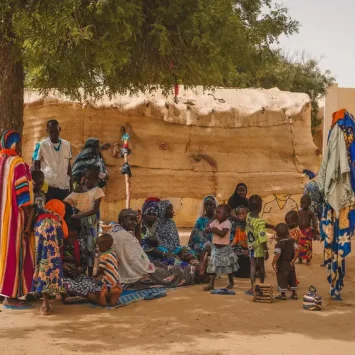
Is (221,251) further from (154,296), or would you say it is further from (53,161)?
(53,161)

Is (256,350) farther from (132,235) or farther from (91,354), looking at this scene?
(132,235)

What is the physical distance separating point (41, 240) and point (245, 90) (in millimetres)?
10902

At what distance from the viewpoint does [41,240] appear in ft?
21.2

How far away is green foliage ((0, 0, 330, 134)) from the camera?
21.7ft

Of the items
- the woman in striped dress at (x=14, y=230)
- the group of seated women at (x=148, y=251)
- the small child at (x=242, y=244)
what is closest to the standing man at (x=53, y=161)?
the group of seated women at (x=148, y=251)

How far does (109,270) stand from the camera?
6.84 meters

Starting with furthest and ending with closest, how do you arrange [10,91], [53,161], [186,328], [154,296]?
[53,161] < [10,91] < [154,296] < [186,328]

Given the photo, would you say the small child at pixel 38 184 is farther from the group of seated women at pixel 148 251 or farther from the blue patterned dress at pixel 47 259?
the group of seated women at pixel 148 251

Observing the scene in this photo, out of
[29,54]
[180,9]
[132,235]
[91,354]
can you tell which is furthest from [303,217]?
[91,354]

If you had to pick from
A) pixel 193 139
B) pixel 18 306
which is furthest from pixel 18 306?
pixel 193 139

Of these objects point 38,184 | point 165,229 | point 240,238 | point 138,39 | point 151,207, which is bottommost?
point 240,238

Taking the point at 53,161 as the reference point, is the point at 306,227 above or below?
below

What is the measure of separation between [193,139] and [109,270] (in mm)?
8490

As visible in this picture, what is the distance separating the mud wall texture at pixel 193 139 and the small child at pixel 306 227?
4768 millimetres
